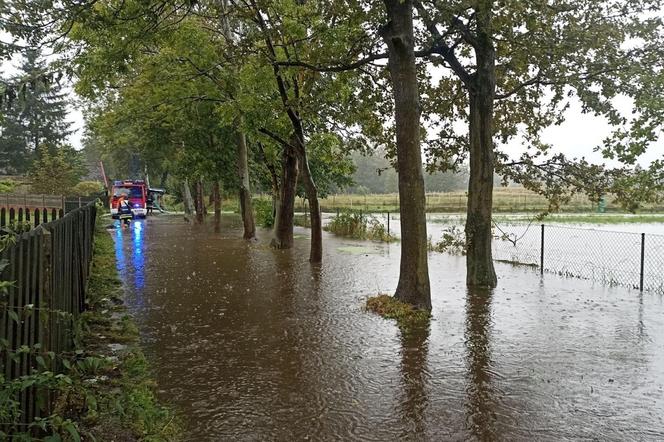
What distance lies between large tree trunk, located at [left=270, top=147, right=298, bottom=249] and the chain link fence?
664 cm

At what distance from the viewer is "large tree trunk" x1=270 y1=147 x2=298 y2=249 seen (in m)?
17.4

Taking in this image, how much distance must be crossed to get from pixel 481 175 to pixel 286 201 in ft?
25.6

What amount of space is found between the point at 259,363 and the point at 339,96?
29.7ft

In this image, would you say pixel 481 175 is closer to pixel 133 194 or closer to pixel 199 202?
pixel 199 202

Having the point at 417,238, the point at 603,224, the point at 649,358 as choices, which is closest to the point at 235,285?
the point at 417,238

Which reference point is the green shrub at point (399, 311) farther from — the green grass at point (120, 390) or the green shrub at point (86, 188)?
the green shrub at point (86, 188)

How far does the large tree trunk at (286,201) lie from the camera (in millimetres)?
17406

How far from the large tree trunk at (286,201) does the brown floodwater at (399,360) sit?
18.9 feet

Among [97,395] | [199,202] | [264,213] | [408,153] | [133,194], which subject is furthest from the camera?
[133,194]

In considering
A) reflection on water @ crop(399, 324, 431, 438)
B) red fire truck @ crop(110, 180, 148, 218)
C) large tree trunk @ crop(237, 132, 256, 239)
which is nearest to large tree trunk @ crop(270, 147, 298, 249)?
large tree trunk @ crop(237, 132, 256, 239)

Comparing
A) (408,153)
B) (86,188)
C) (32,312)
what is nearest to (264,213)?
(408,153)

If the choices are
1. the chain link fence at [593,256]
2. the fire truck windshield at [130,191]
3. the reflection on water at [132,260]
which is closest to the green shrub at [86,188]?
the fire truck windshield at [130,191]

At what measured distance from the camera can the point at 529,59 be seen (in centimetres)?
1005

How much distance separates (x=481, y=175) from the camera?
1136cm
